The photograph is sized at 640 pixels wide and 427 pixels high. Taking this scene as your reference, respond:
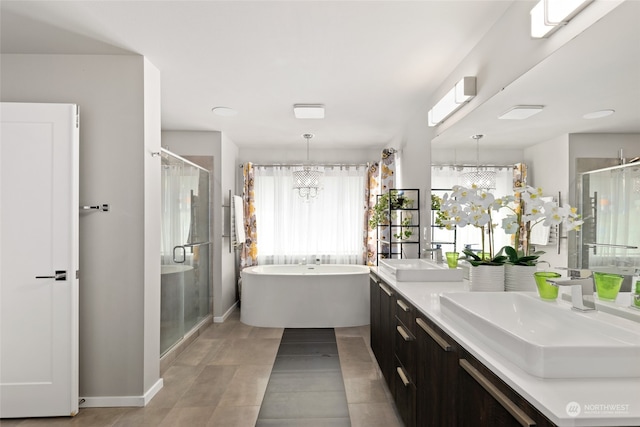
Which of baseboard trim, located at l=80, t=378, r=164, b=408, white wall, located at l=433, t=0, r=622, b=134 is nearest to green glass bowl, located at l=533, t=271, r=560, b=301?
white wall, located at l=433, t=0, r=622, b=134

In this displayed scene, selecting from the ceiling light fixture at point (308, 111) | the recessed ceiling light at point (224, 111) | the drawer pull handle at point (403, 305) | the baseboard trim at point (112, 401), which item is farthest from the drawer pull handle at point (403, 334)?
the recessed ceiling light at point (224, 111)

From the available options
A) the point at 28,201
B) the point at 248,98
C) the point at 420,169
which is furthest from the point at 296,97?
the point at 28,201

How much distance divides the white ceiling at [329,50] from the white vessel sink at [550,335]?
67cm

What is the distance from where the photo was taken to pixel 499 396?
1.03 m

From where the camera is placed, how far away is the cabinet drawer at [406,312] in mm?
1984

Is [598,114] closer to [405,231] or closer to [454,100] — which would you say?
[454,100]

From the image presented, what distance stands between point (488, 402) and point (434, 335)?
1.63 feet

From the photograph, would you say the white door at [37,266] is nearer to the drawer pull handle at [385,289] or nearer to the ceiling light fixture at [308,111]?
the ceiling light fixture at [308,111]

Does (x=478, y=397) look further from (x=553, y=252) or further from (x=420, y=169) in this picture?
(x=420, y=169)

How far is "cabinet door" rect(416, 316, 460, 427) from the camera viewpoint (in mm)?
1405

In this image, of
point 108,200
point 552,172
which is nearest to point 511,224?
point 552,172

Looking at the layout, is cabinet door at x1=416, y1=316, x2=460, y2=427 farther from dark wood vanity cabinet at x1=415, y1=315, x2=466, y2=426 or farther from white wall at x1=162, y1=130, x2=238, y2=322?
white wall at x1=162, y1=130, x2=238, y2=322

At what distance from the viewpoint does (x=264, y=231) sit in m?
5.72

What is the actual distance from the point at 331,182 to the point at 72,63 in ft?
12.1
